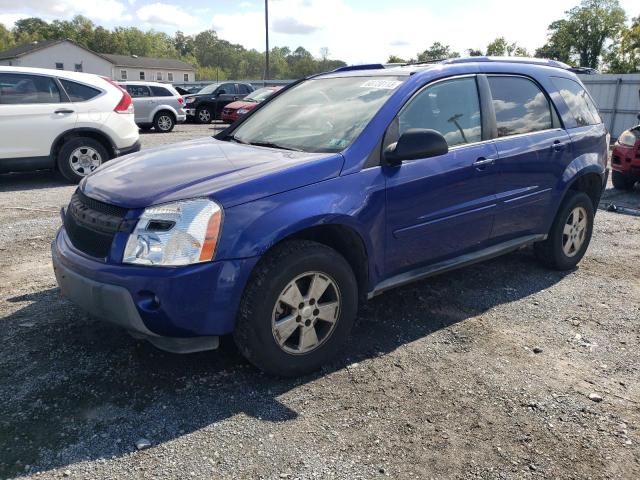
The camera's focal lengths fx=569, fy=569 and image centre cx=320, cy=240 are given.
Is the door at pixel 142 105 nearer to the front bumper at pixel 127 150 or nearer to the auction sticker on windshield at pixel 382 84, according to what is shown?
the front bumper at pixel 127 150

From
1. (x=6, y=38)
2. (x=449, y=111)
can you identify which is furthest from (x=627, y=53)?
(x=6, y=38)

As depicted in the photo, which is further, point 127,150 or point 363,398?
point 127,150

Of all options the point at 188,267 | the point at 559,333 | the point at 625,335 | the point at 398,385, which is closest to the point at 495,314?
the point at 559,333

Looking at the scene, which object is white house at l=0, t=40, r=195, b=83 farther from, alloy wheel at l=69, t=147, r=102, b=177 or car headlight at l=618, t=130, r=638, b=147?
car headlight at l=618, t=130, r=638, b=147

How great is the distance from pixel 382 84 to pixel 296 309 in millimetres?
1718

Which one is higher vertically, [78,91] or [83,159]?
[78,91]

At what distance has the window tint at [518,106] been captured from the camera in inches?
172

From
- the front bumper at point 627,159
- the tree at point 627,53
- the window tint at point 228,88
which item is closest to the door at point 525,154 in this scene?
the front bumper at point 627,159

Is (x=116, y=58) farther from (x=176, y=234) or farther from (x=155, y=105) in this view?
(x=176, y=234)

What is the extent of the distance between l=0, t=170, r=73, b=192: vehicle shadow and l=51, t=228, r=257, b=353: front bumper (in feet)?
20.8

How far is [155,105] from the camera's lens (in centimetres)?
1830

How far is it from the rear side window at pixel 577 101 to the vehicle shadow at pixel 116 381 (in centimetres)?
199

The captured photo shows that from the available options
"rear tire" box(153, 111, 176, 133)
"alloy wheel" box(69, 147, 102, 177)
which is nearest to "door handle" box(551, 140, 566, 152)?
"alloy wheel" box(69, 147, 102, 177)

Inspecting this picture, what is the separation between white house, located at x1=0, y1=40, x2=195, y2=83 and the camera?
61.8 meters
